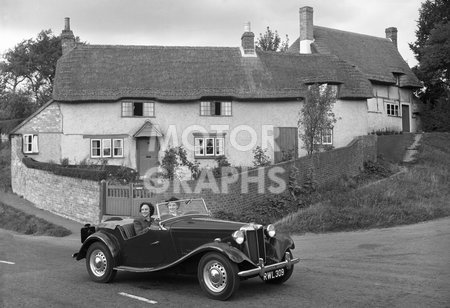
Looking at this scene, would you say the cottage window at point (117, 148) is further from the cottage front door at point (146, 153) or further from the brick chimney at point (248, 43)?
the brick chimney at point (248, 43)

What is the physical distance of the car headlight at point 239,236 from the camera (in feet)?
27.6

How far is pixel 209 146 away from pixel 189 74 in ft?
14.2

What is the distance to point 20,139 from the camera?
28.3 m

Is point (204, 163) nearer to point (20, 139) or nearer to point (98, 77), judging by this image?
point (98, 77)

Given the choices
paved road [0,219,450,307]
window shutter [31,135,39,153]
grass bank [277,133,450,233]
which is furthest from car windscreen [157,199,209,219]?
window shutter [31,135,39,153]

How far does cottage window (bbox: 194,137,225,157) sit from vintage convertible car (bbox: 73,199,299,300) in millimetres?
18162

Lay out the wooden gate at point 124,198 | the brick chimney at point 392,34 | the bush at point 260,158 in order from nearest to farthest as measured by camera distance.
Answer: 1. the wooden gate at point 124,198
2. the bush at point 260,158
3. the brick chimney at point 392,34

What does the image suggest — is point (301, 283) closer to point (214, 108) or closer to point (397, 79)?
point (214, 108)

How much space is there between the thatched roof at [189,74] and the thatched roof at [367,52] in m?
3.69

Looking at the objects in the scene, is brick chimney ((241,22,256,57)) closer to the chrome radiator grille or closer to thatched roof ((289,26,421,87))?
thatched roof ((289,26,421,87))

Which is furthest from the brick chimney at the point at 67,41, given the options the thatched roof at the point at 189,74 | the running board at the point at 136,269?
the running board at the point at 136,269

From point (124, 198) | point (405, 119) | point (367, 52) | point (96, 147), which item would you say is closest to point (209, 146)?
point (96, 147)

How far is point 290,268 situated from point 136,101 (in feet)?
68.8

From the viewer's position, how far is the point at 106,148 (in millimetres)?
28234
